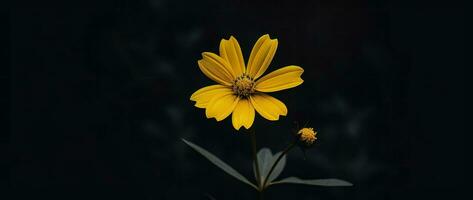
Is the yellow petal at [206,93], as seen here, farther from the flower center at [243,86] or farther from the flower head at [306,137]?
the flower head at [306,137]

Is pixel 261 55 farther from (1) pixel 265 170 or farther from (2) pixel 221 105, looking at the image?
(1) pixel 265 170

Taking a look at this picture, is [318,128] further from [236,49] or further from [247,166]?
[236,49]

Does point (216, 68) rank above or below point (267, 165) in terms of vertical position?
A: above

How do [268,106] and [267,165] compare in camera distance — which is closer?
[268,106]

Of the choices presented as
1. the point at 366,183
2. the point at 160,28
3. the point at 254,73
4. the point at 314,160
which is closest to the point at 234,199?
the point at 314,160

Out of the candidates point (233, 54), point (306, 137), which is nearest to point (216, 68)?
point (233, 54)

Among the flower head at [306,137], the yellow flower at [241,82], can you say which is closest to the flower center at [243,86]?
the yellow flower at [241,82]
